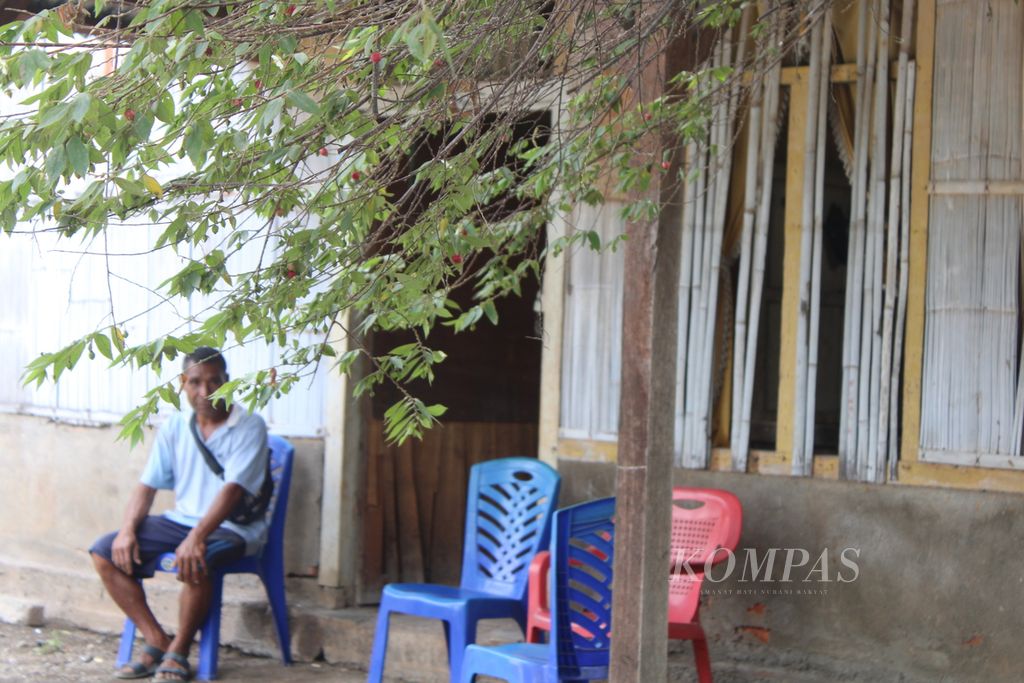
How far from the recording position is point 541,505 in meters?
5.61

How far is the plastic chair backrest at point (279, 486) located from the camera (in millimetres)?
6371

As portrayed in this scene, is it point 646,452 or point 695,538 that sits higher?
point 646,452

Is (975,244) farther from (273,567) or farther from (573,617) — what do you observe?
(273,567)

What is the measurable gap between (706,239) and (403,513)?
2.56m

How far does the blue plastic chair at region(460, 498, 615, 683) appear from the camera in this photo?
4336 millimetres

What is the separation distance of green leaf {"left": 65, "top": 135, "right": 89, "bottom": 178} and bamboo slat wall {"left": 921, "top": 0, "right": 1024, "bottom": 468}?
3500 millimetres

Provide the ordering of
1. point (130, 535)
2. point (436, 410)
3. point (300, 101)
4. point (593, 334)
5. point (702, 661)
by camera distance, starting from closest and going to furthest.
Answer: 1. point (300, 101)
2. point (436, 410)
3. point (702, 661)
4. point (593, 334)
5. point (130, 535)

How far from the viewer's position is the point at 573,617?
14.4ft

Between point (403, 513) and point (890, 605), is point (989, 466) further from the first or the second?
point (403, 513)

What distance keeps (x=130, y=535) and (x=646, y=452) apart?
3.02 metres

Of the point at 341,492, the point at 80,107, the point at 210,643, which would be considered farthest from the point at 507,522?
the point at 80,107

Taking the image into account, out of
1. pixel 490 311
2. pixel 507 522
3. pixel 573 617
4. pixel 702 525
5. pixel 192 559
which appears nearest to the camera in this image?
pixel 490 311

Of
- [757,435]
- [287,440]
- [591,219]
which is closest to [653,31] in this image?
[591,219]

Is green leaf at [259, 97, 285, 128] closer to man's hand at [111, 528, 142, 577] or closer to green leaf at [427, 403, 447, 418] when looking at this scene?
green leaf at [427, 403, 447, 418]
